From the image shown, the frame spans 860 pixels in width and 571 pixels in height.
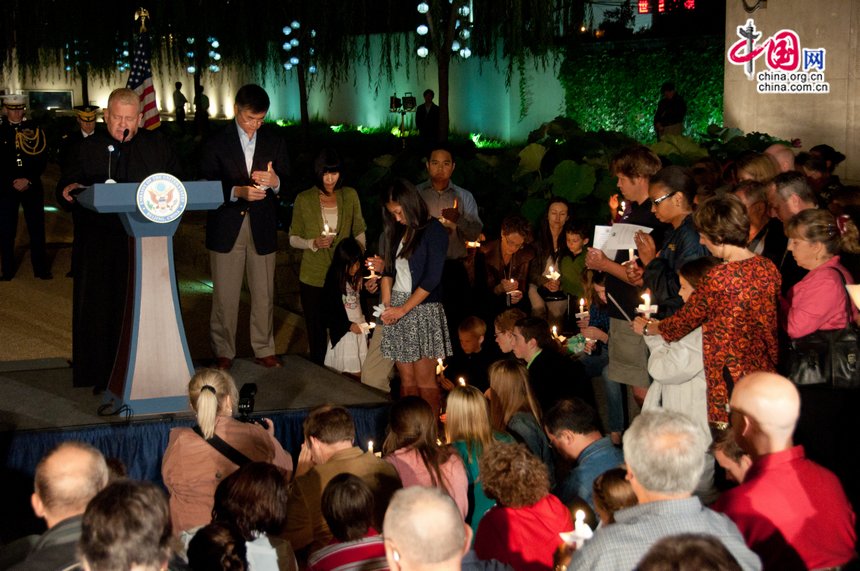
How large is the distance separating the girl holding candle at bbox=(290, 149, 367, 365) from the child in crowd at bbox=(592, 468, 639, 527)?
3629 mm

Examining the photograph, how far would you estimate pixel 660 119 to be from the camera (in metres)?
16.6

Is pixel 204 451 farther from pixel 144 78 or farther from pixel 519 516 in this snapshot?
pixel 144 78

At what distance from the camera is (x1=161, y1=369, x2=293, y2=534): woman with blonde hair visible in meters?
4.81

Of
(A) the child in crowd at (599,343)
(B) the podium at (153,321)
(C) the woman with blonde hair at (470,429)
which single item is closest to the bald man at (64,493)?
(C) the woman with blonde hair at (470,429)

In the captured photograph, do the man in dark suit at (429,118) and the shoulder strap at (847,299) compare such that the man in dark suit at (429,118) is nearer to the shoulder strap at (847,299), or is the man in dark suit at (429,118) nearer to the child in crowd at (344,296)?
the child in crowd at (344,296)

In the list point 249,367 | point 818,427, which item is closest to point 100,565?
point 818,427

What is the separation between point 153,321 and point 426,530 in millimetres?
3512

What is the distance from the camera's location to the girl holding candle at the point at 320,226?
24.2ft

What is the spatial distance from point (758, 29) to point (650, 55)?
4.79 metres

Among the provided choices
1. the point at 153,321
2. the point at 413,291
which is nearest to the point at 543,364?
the point at 413,291

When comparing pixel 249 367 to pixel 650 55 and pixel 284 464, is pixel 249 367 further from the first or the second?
pixel 650 55

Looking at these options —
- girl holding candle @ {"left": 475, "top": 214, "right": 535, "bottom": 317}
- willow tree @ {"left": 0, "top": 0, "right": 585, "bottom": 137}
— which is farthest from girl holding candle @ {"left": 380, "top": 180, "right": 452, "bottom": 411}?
willow tree @ {"left": 0, "top": 0, "right": 585, "bottom": 137}

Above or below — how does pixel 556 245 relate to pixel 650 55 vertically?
below

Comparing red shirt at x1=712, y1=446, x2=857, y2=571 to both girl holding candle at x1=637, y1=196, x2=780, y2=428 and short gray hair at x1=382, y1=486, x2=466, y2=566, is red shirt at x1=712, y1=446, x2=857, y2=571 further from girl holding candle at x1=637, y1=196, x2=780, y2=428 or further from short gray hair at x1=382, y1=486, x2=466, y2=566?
girl holding candle at x1=637, y1=196, x2=780, y2=428
